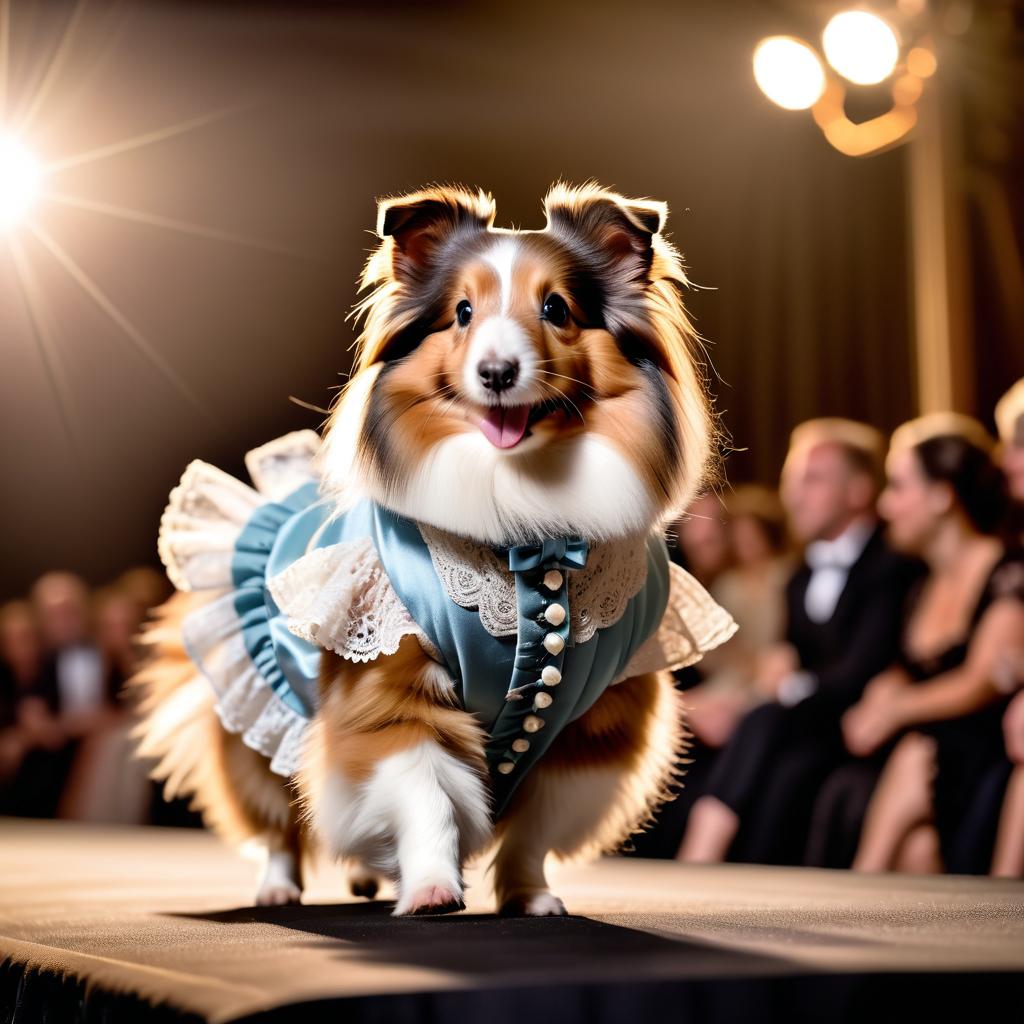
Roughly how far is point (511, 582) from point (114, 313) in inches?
203

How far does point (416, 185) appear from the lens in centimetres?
632

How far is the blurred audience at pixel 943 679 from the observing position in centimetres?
323

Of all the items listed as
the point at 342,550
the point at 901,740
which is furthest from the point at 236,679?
the point at 901,740

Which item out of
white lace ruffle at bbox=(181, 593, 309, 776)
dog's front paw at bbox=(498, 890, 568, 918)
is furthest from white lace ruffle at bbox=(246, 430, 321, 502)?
dog's front paw at bbox=(498, 890, 568, 918)

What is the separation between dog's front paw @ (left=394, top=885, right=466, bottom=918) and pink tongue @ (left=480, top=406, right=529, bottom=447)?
603 millimetres

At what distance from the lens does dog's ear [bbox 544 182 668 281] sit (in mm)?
2002

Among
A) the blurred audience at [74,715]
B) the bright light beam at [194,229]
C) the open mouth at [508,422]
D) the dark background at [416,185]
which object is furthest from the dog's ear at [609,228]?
the bright light beam at [194,229]

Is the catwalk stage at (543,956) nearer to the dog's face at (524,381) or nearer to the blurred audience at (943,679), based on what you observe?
the dog's face at (524,381)

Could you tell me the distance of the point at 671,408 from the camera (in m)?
1.94

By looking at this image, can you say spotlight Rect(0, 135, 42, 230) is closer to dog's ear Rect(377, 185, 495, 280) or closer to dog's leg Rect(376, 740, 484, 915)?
dog's ear Rect(377, 185, 495, 280)

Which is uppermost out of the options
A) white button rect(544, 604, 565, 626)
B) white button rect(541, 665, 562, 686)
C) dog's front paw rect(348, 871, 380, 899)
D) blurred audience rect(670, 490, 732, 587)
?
blurred audience rect(670, 490, 732, 587)

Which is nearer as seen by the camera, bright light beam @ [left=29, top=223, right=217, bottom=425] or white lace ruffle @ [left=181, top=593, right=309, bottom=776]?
white lace ruffle @ [left=181, top=593, right=309, bottom=776]

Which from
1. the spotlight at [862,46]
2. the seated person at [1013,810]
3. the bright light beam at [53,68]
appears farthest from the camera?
the bright light beam at [53,68]

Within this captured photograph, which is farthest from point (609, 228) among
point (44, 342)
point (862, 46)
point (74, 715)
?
point (44, 342)
